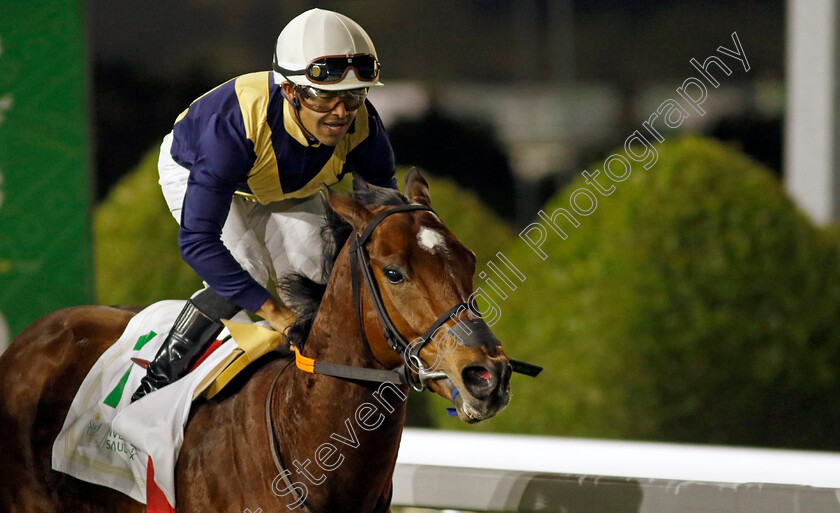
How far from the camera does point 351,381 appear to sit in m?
1.83

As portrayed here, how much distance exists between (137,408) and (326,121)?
32.4 inches

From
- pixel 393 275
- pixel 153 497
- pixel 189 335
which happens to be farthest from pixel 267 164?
pixel 153 497

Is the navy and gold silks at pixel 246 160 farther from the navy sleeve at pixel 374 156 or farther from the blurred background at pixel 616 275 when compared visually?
the blurred background at pixel 616 275

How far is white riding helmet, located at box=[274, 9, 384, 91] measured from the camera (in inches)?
75.4

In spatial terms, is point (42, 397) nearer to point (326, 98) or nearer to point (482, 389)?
point (326, 98)

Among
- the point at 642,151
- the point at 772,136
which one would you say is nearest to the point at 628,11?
the point at 772,136

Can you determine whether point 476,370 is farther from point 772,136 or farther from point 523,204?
point 772,136

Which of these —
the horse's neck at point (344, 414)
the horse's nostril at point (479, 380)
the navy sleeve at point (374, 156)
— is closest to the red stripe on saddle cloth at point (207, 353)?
the horse's neck at point (344, 414)

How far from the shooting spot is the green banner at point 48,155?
365cm

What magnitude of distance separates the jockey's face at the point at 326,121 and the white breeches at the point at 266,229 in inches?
13.5

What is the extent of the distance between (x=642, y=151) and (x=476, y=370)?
275cm

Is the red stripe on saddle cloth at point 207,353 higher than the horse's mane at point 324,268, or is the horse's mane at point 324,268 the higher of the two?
the horse's mane at point 324,268

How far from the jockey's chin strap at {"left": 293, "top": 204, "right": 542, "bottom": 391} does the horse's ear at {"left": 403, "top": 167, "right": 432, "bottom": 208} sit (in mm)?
112

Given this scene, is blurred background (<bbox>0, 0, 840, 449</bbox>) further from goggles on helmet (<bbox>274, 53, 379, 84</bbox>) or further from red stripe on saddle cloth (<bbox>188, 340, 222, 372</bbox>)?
goggles on helmet (<bbox>274, 53, 379, 84</bbox>)
